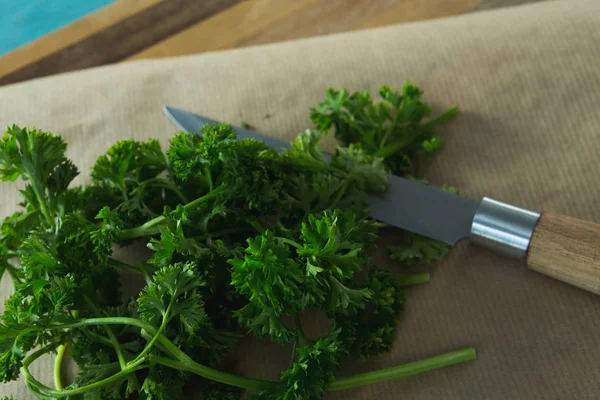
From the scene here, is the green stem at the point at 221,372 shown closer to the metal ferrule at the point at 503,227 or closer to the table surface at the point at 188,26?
the metal ferrule at the point at 503,227

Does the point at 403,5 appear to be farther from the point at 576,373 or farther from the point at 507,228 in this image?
the point at 576,373

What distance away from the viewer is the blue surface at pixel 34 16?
1675 mm

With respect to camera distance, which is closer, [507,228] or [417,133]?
[507,228]

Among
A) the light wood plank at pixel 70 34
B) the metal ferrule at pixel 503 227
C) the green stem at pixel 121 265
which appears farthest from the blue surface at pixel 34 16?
the metal ferrule at pixel 503 227

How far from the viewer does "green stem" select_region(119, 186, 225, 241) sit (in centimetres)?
82

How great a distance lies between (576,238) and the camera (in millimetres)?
844

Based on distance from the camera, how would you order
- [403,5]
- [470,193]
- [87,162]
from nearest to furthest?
1. [470,193]
2. [87,162]
3. [403,5]

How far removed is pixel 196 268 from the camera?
2.53ft

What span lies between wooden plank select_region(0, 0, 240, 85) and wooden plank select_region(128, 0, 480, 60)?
3 cm

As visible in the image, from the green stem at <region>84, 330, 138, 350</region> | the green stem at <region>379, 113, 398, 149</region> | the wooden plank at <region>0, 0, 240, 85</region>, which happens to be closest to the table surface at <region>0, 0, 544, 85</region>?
the wooden plank at <region>0, 0, 240, 85</region>

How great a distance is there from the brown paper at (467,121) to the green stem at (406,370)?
0.02 m

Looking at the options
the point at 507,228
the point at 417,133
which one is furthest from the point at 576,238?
the point at 417,133

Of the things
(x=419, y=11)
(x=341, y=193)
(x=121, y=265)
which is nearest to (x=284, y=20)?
(x=419, y=11)

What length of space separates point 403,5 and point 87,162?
0.82 m
